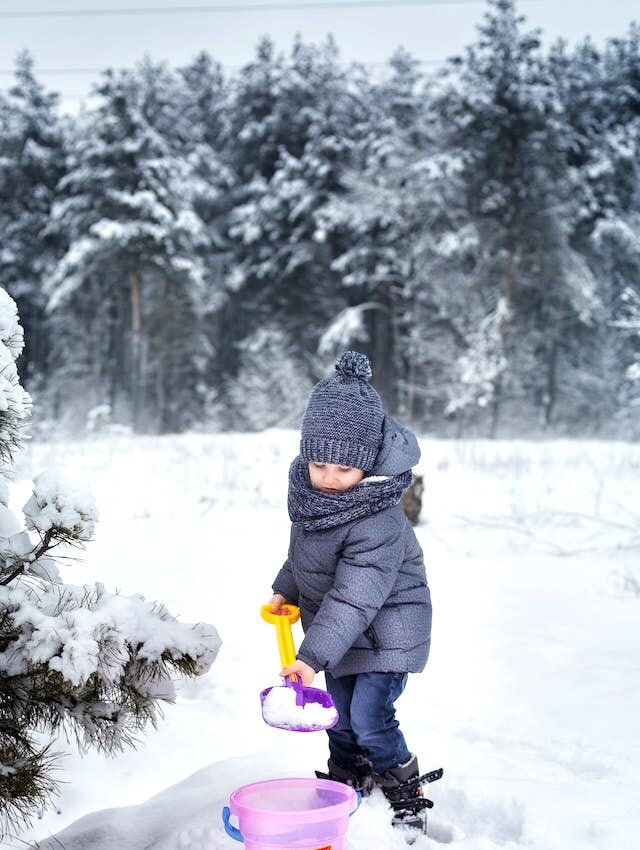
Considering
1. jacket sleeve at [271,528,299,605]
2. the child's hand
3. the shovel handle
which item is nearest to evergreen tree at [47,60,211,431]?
jacket sleeve at [271,528,299,605]

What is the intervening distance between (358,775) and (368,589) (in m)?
0.61

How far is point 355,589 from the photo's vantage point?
225cm

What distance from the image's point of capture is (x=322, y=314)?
80.0ft

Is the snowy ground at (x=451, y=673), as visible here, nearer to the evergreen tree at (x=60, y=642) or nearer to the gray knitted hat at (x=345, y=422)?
the evergreen tree at (x=60, y=642)

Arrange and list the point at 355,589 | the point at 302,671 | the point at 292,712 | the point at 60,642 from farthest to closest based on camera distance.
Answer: the point at 355,589
the point at 302,671
the point at 292,712
the point at 60,642

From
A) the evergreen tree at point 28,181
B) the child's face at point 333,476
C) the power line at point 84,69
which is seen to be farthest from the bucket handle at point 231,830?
the evergreen tree at point 28,181

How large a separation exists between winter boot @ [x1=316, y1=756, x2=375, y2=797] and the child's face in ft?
2.52

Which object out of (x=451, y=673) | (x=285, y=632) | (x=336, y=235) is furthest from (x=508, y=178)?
(x=285, y=632)

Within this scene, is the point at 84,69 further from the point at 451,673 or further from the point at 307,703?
the point at 307,703

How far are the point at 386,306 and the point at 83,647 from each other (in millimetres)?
22092

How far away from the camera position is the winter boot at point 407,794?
2.38 m

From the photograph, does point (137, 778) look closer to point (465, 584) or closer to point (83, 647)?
point (83, 647)

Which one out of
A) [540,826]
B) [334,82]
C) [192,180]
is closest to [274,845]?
[540,826]

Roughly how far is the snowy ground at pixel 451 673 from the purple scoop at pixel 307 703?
20.9 inches
